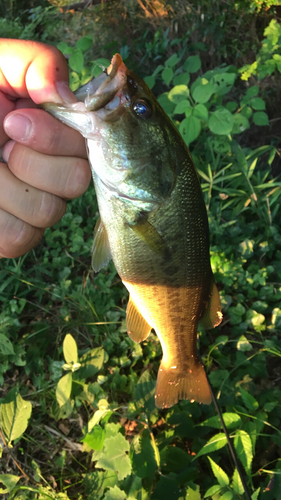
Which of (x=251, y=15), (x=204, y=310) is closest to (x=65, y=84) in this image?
(x=204, y=310)

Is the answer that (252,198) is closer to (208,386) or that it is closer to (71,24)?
(208,386)

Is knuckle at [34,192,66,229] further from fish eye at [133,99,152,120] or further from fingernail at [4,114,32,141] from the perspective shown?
fish eye at [133,99,152,120]

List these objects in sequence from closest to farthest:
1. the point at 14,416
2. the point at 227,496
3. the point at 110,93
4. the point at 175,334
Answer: the point at 110,93, the point at 227,496, the point at 175,334, the point at 14,416

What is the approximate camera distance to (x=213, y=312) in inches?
69.3

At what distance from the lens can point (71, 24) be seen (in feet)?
19.0

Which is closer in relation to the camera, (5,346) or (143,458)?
(143,458)

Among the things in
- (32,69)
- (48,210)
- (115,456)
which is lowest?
(115,456)

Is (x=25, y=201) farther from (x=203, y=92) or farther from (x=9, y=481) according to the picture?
(x=203, y=92)

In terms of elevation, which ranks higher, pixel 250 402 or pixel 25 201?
pixel 25 201

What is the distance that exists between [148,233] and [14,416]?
1.37 meters

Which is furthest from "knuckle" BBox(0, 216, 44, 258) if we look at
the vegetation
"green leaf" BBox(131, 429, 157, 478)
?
"green leaf" BBox(131, 429, 157, 478)

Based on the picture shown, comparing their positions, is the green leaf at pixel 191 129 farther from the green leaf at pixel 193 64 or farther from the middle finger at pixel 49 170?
the middle finger at pixel 49 170

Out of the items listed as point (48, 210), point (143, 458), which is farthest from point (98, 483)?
point (48, 210)

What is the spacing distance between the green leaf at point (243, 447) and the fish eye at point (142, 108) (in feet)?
5.49
